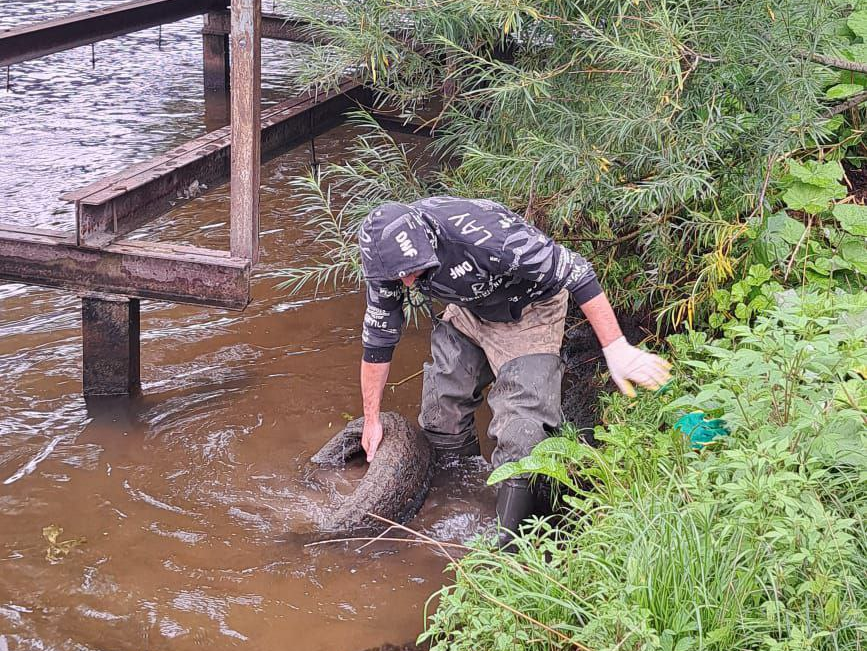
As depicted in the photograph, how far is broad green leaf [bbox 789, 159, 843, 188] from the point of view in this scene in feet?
15.7

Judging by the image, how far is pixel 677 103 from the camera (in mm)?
4043

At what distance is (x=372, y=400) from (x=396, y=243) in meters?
0.91

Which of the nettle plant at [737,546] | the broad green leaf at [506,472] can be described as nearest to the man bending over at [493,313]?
the broad green leaf at [506,472]

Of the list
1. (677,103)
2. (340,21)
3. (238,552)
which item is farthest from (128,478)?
(677,103)

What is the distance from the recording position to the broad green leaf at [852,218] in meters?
4.70

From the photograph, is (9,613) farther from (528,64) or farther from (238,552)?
(528,64)

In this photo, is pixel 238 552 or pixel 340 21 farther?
pixel 340 21

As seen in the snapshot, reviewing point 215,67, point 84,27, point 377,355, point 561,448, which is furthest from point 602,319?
point 215,67

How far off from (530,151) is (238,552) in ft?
7.69

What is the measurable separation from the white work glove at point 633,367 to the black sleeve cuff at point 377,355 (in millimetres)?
979

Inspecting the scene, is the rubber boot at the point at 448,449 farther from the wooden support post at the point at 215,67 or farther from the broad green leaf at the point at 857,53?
the wooden support post at the point at 215,67

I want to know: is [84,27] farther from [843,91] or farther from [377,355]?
[843,91]

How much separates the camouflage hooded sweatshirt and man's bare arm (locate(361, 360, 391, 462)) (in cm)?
17

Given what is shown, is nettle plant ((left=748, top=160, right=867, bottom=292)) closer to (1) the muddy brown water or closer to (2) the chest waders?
(2) the chest waders
